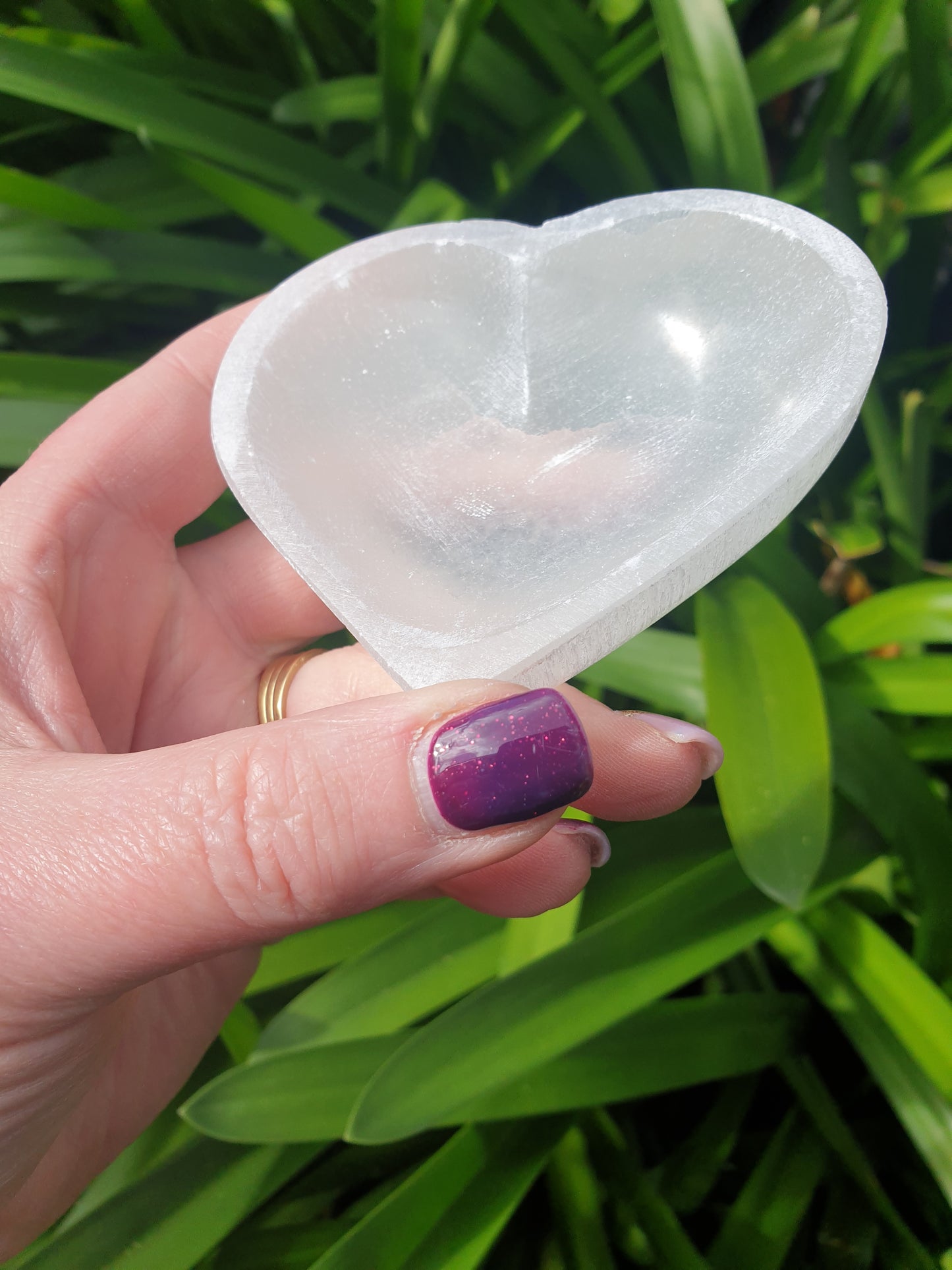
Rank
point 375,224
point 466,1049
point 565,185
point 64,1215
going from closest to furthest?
point 466,1049, point 64,1215, point 375,224, point 565,185

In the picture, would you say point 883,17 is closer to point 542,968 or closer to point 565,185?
point 565,185

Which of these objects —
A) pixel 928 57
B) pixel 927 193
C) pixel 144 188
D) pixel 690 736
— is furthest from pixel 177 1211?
pixel 928 57

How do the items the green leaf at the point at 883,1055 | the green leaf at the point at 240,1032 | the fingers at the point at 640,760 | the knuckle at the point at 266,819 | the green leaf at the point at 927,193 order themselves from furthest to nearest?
the green leaf at the point at 927,193 → the green leaf at the point at 240,1032 → the green leaf at the point at 883,1055 → the fingers at the point at 640,760 → the knuckle at the point at 266,819

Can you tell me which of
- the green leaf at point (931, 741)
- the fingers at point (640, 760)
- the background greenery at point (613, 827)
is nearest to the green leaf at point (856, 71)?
the background greenery at point (613, 827)

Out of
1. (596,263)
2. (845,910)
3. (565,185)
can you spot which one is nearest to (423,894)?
(845,910)

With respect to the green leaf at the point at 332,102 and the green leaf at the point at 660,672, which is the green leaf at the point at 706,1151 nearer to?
the green leaf at the point at 660,672
